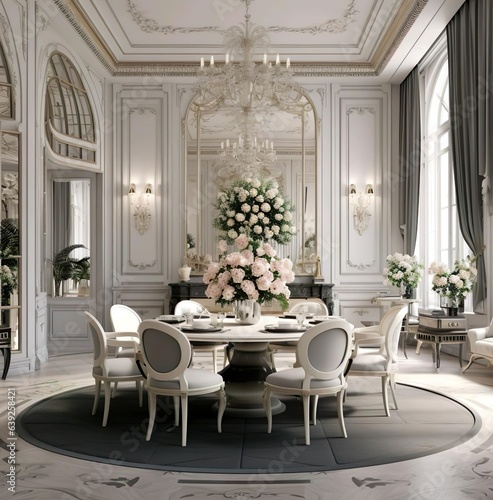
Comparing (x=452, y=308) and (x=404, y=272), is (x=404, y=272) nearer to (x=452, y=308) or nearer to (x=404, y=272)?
(x=404, y=272)

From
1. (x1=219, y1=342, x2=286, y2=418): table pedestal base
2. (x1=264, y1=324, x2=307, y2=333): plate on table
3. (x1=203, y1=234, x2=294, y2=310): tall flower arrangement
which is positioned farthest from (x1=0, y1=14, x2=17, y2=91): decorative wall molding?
(x1=264, y1=324, x2=307, y2=333): plate on table

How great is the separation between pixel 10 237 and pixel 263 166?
145 inches

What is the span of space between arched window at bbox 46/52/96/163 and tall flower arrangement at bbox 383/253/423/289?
4.39m

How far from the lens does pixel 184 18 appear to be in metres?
7.89

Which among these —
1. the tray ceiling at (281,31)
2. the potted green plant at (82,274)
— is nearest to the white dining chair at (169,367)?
the tray ceiling at (281,31)

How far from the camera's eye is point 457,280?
6.85 metres

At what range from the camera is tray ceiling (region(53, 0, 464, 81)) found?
7.45 m

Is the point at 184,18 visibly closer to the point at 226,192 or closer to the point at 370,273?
the point at 226,192

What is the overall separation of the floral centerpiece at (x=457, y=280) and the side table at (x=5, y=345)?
14.9 ft

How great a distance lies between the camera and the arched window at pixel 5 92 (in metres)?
6.75

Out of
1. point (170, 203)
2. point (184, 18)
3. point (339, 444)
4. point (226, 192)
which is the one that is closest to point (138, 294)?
point (170, 203)

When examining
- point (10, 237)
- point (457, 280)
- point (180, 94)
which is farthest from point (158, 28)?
point (457, 280)

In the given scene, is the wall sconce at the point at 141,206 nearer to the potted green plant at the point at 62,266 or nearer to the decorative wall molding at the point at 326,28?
the potted green plant at the point at 62,266

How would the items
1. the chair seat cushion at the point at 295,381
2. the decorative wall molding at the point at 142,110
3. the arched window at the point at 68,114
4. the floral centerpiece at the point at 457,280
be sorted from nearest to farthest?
the chair seat cushion at the point at 295,381 → the floral centerpiece at the point at 457,280 → the arched window at the point at 68,114 → the decorative wall molding at the point at 142,110
